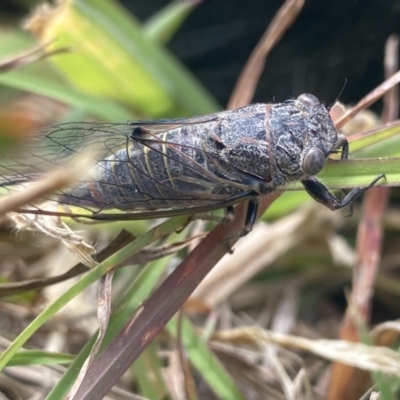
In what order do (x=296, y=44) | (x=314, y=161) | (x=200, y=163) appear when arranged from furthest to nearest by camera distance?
(x=296, y=44) < (x=200, y=163) < (x=314, y=161)

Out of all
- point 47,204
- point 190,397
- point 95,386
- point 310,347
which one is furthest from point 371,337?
point 47,204

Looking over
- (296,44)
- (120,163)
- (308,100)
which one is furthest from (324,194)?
(296,44)

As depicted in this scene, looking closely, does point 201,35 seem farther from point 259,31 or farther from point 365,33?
point 365,33

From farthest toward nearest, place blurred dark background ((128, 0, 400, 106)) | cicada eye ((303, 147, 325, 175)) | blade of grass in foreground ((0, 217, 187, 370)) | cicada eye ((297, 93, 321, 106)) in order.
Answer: blurred dark background ((128, 0, 400, 106)) < cicada eye ((297, 93, 321, 106)) < cicada eye ((303, 147, 325, 175)) < blade of grass in foreground ((0, 217, 187, 370))

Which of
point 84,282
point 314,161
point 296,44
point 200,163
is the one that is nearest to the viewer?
point 84,282

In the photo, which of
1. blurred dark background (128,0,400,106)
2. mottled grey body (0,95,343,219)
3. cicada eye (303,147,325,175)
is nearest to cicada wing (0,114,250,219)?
mottled grey body (0,95,343,219)

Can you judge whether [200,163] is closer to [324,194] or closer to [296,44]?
[324,194]

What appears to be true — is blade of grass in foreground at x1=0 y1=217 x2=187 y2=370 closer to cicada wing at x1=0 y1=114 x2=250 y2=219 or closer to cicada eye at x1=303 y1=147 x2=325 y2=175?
cicada wing at x1=0 y1=114 x2=250 y2=219
